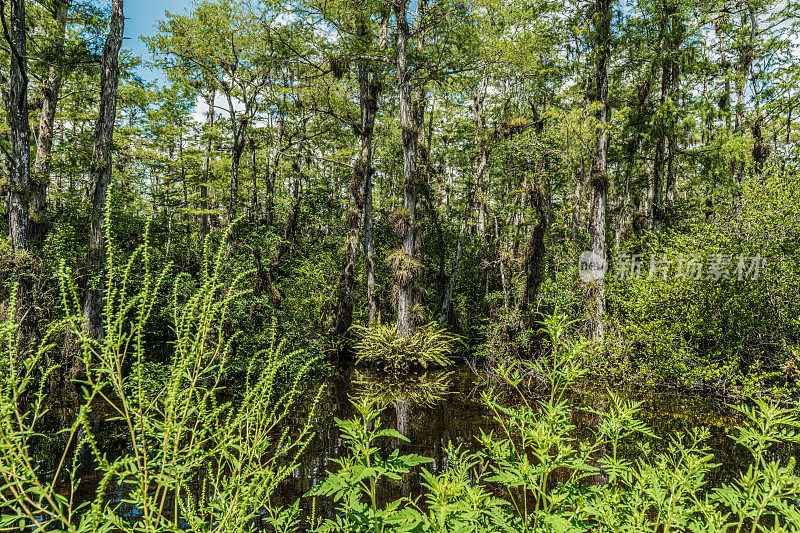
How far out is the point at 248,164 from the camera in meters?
20.1

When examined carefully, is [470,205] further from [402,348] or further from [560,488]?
[560,488]

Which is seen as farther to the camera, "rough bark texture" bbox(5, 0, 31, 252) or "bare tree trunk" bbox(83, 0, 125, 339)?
"bare tree trunk" bbox(83, 0, 125, 339)

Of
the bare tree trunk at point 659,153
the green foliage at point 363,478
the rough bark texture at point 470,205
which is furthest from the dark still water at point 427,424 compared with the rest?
the bare tree trunk at point 659,153

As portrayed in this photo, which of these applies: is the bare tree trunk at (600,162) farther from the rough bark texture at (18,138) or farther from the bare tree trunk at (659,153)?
the rough bark texture at (18,138)

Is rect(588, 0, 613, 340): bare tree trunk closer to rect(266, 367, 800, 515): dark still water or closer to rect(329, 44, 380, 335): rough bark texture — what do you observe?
rect(266, 367, 800, 515): dark still water

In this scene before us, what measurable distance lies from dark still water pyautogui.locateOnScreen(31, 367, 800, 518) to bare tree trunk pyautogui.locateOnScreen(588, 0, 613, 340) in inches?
79.7

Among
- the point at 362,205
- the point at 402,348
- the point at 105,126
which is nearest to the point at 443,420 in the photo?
the point at 402,348

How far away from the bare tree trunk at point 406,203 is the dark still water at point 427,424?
203 centimetres

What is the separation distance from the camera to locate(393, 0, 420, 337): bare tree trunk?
10.6m

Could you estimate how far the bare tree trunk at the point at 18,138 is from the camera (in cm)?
716

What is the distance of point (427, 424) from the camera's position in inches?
280

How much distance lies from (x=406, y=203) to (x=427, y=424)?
5940mm

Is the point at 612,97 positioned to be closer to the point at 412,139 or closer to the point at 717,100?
the point at 717,100

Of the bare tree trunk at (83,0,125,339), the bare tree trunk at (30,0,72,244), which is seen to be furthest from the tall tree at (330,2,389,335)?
the bare tree trunk at (30,0,72,244)
